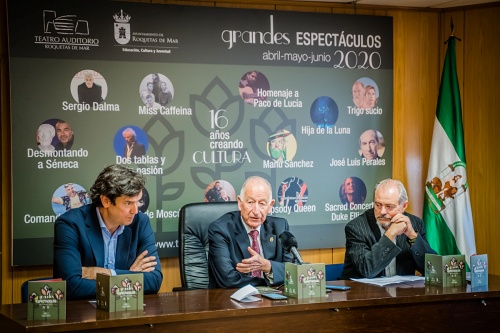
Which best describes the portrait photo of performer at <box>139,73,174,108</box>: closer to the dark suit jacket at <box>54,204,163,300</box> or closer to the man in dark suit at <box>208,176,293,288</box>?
the man in dark suit at <box>208,176,293,288</box>

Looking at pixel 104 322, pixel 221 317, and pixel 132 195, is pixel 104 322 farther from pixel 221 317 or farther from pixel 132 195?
pixel 132 195

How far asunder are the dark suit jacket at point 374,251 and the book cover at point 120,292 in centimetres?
160

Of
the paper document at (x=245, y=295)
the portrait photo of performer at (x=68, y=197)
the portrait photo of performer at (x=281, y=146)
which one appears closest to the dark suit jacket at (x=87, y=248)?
the paper document at (x=245, y=295)

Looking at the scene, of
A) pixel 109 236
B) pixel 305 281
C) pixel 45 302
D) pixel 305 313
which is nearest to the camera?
pixel 45 302

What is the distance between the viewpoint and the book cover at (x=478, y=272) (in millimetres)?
4469

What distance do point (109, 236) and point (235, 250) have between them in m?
0.76

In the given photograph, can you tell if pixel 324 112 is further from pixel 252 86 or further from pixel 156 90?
pixel 156 90

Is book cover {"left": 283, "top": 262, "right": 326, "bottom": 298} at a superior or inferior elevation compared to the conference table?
superior

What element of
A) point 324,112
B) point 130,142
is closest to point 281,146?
point 324,112

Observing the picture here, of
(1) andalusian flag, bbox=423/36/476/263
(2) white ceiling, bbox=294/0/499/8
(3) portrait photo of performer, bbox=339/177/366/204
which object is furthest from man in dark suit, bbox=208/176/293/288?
(2) white ceiling, bbox=294/0/499/8

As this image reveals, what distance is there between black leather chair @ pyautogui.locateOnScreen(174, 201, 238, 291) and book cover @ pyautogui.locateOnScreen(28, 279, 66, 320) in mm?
1420

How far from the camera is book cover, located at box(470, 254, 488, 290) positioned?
4.47 meters

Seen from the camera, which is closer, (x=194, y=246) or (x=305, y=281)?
(x=305, y=281)

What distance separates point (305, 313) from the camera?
A: 3939 millimetres
